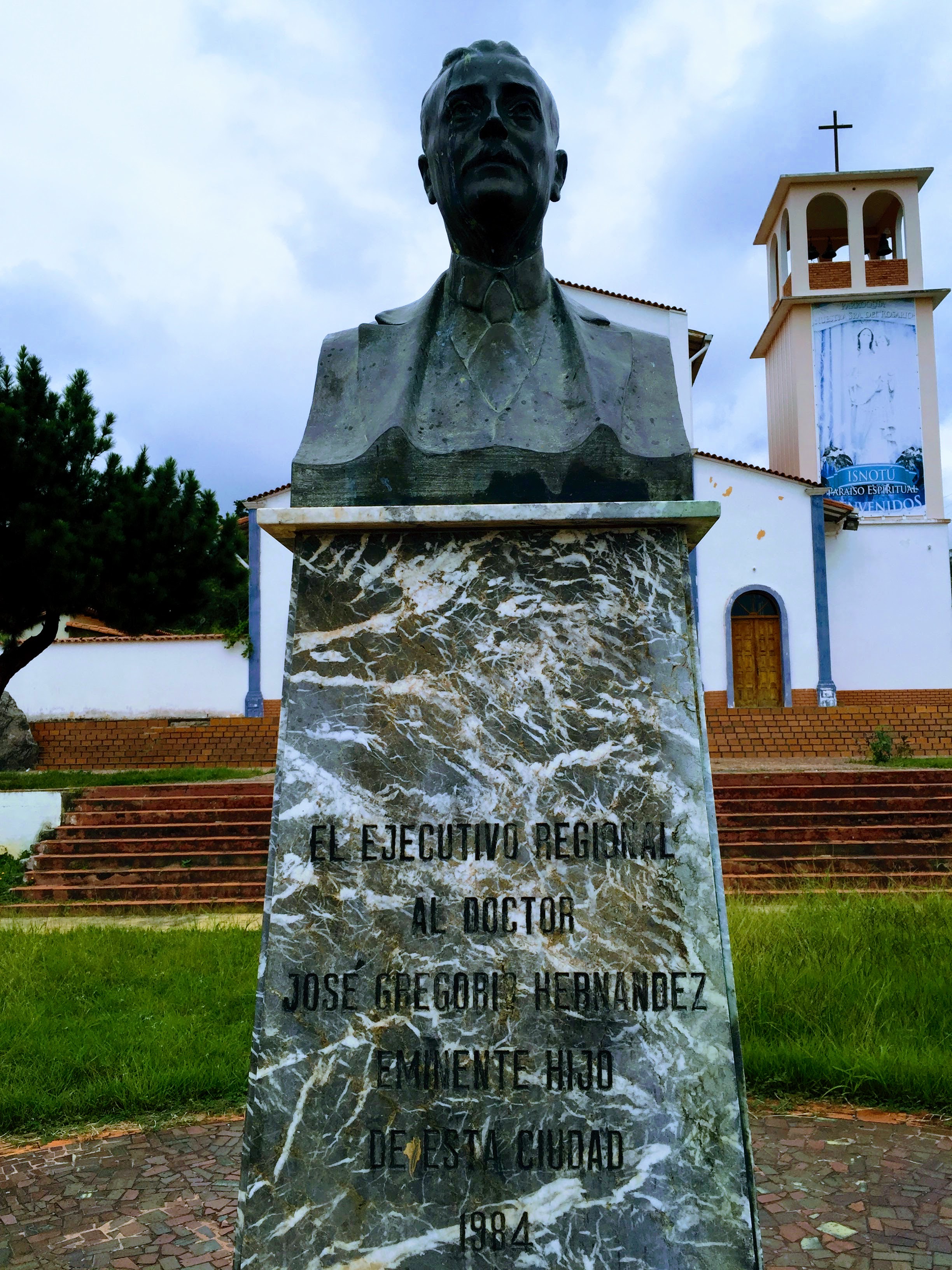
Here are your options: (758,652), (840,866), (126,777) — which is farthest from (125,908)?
(758,652)

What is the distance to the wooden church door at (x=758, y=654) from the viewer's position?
16.9 m

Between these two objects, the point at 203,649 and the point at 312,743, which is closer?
the point at 312,743

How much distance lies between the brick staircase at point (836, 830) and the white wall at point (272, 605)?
8.34 metres

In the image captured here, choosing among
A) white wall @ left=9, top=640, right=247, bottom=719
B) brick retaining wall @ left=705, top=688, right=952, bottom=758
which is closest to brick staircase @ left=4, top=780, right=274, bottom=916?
white wall @ left=9, top=640, right=247, bottom=719

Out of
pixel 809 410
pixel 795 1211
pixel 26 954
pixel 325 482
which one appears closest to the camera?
pixel 325 482

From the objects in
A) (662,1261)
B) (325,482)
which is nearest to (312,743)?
(325,482)

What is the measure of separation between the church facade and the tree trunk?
393cm

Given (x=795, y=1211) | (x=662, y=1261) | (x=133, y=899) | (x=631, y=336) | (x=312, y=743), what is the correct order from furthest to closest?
(x=133, y=899) < (x=795, y=1211) < (x=631, y=336) < (x=312, y=743) < (x=662, y=1261)

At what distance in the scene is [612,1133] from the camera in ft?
5.93

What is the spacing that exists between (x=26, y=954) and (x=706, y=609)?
13555 mm

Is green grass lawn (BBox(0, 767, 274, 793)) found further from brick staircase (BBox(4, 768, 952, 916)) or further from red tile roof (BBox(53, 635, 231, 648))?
red tile roof (BBox(53, 635, 231, 648))

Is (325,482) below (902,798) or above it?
above

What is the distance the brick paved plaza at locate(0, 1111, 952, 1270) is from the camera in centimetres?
241

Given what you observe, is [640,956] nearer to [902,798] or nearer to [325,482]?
[325,482]
